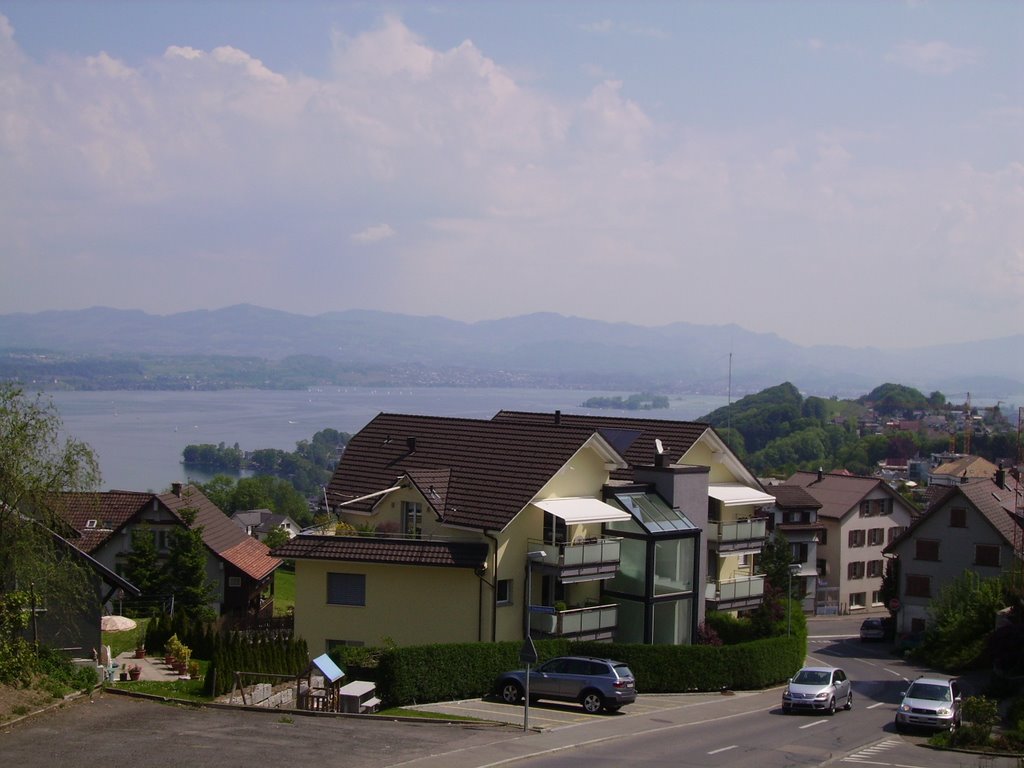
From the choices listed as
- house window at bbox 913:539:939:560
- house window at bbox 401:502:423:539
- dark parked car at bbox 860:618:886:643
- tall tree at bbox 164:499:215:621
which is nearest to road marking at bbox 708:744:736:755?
house window at bbox 401:502:423:539

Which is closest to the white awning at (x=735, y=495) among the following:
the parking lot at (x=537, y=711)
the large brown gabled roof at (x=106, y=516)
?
the parking lot at (x=537, y=711)

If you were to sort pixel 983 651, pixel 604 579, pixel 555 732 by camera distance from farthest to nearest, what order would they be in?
1. pixel 983 651
2. pixel 604 579
3. pixel 555 732

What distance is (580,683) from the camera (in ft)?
109

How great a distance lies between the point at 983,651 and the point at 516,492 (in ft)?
80.0

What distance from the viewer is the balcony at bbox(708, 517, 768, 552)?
153ft

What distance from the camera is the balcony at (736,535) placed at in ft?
153

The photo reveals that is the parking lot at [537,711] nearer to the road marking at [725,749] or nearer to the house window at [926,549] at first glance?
the road marking at [725,749]

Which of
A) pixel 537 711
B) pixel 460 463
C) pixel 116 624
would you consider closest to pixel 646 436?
pixel 460 463

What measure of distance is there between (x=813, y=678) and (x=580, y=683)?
8947 mm

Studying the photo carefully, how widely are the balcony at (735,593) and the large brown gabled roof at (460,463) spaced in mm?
8800

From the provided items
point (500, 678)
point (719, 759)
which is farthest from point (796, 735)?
point (500, 678)

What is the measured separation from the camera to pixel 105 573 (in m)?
31.8

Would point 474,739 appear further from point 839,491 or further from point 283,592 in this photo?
point 839,491

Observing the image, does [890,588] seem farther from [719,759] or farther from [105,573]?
[105,573]
